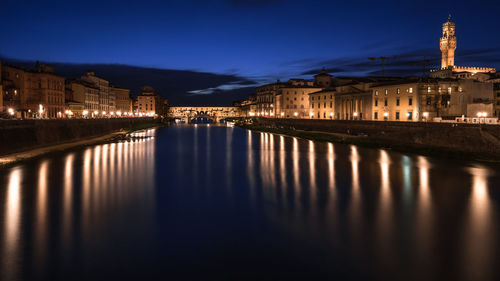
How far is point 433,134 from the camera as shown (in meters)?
33.8

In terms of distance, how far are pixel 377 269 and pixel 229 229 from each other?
16.9ft

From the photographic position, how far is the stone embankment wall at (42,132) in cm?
2759

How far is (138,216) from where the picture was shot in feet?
46.4

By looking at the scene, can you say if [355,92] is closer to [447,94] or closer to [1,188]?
[447,94]

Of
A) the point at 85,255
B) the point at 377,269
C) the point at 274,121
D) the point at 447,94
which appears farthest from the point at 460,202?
the point at 274,121

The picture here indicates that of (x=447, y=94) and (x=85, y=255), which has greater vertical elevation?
(x=447, y=94)

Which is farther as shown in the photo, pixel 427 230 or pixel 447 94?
pixel 447 94

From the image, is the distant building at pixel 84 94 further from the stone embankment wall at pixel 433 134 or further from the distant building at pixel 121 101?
the stone embankment wall at pixel 433 134

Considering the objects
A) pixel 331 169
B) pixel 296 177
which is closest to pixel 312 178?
pixel 296 177

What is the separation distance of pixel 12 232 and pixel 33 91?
47.0 m

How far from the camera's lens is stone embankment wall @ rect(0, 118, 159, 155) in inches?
1086

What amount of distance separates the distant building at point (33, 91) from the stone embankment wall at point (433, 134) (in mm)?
40534

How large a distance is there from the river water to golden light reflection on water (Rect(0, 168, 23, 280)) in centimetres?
4

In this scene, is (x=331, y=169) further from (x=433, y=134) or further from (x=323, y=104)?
(x=323, y=104)
